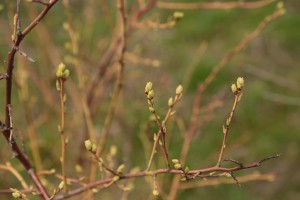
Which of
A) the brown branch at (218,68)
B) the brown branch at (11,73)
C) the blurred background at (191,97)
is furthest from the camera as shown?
the blurred background at (191,97)

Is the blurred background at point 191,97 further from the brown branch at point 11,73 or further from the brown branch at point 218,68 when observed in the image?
the brown branch at point 11,73

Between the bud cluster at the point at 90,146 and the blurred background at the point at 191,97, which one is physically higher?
the bud cluster at the point at 90,146

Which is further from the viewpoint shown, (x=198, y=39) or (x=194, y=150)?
(x=198, y=39)

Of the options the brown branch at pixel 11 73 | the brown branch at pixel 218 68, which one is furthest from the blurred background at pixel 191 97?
the brown branch at pixel 11 73

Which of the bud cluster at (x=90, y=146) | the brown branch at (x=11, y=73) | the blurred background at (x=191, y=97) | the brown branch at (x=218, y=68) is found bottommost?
the blurred background at (x=191, y=97)

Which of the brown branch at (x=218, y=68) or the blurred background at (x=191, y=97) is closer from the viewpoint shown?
the brown branch at (x=218, y=68)

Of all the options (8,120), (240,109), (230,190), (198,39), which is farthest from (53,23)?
(8,120)

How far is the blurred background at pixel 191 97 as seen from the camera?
8.98ft

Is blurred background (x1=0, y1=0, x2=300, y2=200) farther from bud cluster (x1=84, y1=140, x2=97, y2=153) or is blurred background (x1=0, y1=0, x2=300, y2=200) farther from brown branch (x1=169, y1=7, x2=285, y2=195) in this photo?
bud cluster (x1=84, y1=140, x2=97, y2=153)

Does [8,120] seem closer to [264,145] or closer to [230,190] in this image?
[230,190]

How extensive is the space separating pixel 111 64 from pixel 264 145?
1.35m

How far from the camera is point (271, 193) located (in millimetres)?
3842

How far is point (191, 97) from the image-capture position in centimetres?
412

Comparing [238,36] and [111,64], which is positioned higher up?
[111,64]
